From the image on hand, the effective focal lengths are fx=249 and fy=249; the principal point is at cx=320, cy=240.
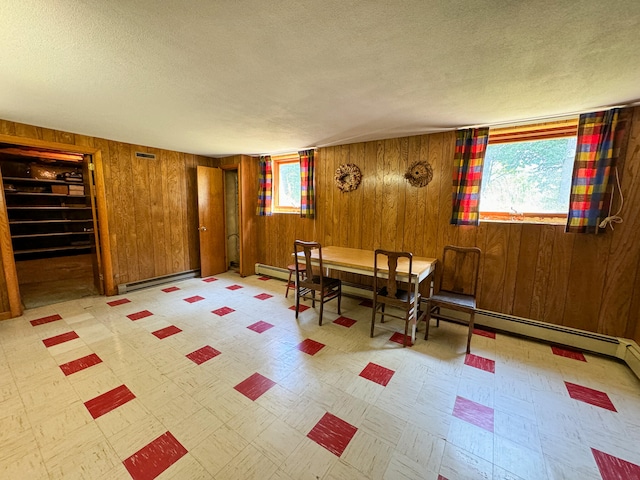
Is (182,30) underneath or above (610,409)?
above

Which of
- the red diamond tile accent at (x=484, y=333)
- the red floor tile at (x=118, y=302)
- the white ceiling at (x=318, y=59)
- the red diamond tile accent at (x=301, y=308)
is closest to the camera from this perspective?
the white ceiling at (x=318, y=59)

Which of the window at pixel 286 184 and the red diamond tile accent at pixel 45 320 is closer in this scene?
the red diamond tile accent at pixel 45 320

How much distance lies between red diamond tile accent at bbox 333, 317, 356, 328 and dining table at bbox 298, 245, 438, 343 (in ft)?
1.94

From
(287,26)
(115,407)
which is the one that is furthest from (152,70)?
(115,407)

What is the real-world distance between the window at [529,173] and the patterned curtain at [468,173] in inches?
4.5

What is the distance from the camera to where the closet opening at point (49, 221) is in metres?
4.12

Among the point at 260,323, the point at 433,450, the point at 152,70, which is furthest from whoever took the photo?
the point at 260,323

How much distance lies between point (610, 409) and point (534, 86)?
228cm

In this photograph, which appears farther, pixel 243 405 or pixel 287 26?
pixel 243 405

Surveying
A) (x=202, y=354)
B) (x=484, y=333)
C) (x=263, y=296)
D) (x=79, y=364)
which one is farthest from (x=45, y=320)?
(x=484, y=333)

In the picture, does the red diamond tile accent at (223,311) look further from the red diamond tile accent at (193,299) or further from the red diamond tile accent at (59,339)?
the red diamond tile accent at (59,339)

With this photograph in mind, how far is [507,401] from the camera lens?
1.75 meters

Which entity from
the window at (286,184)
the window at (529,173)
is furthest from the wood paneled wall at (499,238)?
the window at (286,184)

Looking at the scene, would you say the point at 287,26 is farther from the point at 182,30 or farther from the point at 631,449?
the point at 631,449
